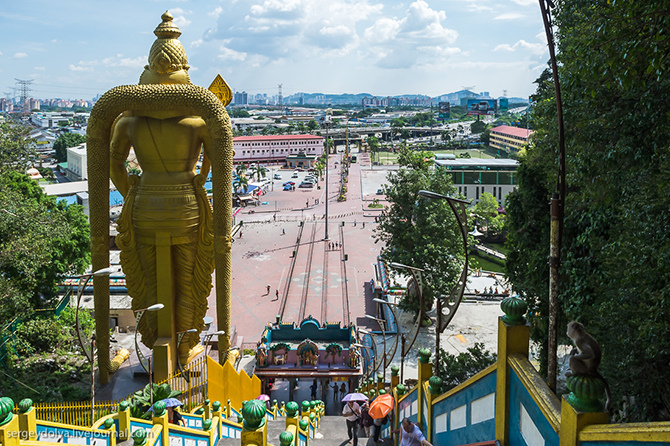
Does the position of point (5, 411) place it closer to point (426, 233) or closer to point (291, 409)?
point (291, 409)

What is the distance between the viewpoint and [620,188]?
9.73 meters

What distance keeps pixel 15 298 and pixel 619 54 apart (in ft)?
52.7

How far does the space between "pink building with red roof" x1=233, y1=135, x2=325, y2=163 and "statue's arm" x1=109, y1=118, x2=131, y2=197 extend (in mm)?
70273

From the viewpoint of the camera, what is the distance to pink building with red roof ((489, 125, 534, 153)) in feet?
286

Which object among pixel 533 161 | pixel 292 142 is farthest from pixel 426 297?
pixel 292 142

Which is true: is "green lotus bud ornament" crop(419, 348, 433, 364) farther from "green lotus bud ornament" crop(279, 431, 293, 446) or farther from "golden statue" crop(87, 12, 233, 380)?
"golden statue" crop(87, 12, 233, 380)

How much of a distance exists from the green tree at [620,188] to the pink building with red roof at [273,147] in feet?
246

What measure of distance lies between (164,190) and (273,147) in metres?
75.6

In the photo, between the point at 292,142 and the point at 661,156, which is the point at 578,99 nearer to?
the point at 661,156

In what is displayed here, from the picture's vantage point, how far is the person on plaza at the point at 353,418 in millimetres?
10461

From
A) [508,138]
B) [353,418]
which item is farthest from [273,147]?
[353,418]

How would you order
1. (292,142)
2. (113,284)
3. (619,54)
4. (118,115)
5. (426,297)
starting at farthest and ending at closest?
1. (292,142)
2. (113,284)
3. (426,297)
4. (118,115)
5. (619,54)

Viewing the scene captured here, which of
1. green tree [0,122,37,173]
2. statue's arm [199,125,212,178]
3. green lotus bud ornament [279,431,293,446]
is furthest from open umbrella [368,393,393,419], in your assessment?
green tree [0,122,37,173]

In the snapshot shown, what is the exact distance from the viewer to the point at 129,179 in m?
13.9
